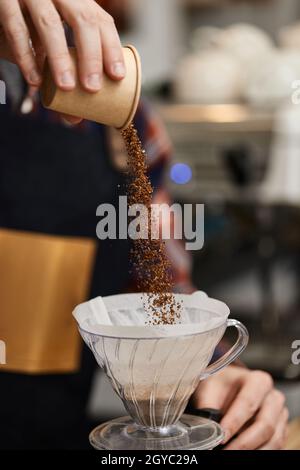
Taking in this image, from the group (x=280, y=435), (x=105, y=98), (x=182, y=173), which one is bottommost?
(x=280, y=435)

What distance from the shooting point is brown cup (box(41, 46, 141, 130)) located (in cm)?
56

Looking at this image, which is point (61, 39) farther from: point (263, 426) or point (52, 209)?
point (52, 209)

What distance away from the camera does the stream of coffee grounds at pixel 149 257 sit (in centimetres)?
59

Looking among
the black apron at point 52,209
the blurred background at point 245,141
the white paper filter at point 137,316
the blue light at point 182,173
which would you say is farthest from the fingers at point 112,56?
the blue light at point 182,173

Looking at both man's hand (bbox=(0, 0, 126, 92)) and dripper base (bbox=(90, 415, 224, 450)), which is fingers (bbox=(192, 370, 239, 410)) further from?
man's hand (bbox=(0, 0, 126, 92))

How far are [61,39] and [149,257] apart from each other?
0.16 metres

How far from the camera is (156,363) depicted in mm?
551

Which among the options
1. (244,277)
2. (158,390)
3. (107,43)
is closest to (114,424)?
(158,390)

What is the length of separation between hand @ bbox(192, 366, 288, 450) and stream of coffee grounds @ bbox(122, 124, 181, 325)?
0.30 feet

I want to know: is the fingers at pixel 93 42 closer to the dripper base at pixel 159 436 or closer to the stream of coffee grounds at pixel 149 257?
the stream of coffee grounds at pixel 149 257

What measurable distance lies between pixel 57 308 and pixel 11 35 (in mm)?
531

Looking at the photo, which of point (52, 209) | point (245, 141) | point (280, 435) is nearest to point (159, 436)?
point (280, 435)

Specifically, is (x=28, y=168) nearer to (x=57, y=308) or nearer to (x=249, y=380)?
(x=57, y=308)

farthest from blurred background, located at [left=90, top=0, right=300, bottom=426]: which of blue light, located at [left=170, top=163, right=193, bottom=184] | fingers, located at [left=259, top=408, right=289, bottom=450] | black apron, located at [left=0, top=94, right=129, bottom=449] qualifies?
fingers, located at [left=259, top=408, right=289, bottom=450]
